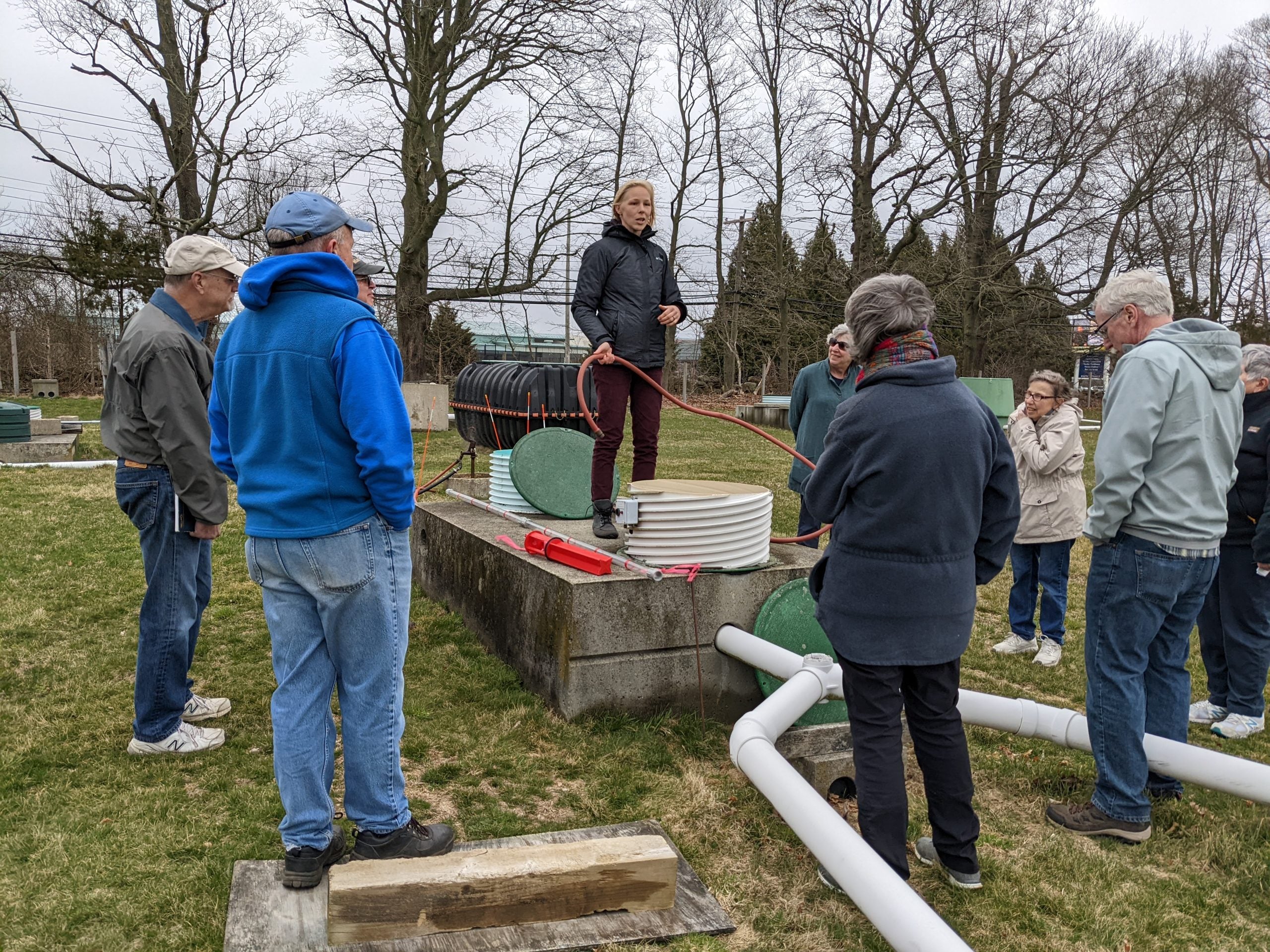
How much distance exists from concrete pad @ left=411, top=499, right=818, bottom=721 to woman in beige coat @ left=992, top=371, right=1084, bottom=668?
67.0 inches

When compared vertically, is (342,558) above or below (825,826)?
above

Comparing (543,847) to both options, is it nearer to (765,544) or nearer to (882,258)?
(765,544)

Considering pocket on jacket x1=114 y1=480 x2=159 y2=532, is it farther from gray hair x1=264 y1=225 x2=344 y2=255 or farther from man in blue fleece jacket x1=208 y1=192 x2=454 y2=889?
gray hair x1=264 y1=225 x2=344 y2=255

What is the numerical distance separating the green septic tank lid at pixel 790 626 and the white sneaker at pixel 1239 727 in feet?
6.60

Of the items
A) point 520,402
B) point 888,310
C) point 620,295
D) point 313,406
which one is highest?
point 620,295

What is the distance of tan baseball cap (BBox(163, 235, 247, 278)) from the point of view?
376 cm

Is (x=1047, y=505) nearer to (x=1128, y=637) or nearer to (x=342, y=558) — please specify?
(x=1128, y=637)

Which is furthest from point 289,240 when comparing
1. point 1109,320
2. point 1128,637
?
point 1128,637

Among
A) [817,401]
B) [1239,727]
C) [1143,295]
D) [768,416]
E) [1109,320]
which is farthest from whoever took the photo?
[768,416]

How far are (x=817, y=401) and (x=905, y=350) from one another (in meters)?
3.27

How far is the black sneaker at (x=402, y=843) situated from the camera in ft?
9.52

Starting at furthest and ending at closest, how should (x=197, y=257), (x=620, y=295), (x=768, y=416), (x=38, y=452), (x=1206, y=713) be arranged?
(x=768, y=416) < (x=38, y=452) < (x=620, y=295) < (x=1206, y=713) < (x=197, y=257)

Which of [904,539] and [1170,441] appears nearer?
[904,539]

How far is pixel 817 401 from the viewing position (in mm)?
6129
